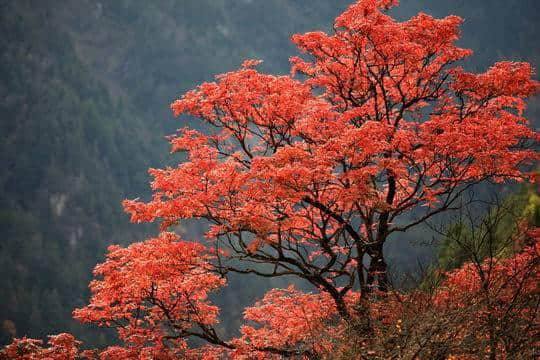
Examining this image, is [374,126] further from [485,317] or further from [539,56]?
[539,56]

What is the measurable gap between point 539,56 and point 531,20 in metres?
30.4

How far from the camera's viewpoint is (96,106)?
484 feet

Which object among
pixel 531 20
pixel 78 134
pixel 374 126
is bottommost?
pixel 374 126

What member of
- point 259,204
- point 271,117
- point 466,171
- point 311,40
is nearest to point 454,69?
point 466,171

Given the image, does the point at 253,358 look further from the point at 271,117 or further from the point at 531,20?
the point at 531,20

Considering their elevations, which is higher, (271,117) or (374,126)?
(271,117)

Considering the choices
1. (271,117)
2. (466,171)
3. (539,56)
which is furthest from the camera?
(539,56)

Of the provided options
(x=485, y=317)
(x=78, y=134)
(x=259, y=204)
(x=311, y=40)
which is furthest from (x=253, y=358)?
(x=78, y=134)

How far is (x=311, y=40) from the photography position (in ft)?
40.1

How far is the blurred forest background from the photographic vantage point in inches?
4112

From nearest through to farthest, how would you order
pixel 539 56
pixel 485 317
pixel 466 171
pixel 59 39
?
pixel 485 317 → pixel 466 171 → pixel 539 56 → pixel 59 39

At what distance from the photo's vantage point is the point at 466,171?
37.5 ft

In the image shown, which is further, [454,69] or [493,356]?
[454,69]

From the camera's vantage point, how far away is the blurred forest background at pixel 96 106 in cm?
10444
